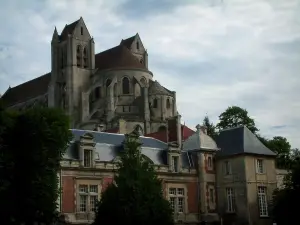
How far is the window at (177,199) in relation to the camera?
47031 millimetres

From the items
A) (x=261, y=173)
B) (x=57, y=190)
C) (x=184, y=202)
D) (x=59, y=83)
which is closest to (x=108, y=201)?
(x=57, y=190)

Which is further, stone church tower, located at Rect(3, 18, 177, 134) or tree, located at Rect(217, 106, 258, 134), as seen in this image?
stone church tower, located at Rect(3, 18, 177, 134)

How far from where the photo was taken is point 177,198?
155 ft

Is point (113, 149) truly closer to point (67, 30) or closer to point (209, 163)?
point (209, 163)

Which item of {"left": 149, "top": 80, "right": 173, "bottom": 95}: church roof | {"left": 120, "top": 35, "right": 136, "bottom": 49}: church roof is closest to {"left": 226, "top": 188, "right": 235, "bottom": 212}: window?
{"left": 149, "top": 80, "right": 173, "bottom": 95}: church roof

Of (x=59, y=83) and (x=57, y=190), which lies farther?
(x=59, y=83)

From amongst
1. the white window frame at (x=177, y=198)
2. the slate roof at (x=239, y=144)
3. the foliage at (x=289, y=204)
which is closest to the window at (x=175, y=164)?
the white window frame at (x=177, y=198)

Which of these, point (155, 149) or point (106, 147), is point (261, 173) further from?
point (106, 147)

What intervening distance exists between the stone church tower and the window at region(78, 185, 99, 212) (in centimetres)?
4003

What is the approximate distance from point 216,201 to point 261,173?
14.7ft

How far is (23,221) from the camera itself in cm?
3619

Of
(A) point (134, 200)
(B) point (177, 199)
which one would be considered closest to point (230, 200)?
(B) point (177, 199)

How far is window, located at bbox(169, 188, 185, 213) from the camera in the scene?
47.0 metres

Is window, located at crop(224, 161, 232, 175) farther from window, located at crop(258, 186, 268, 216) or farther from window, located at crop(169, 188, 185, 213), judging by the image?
window, located at crop(169, 188, 185, 213)
